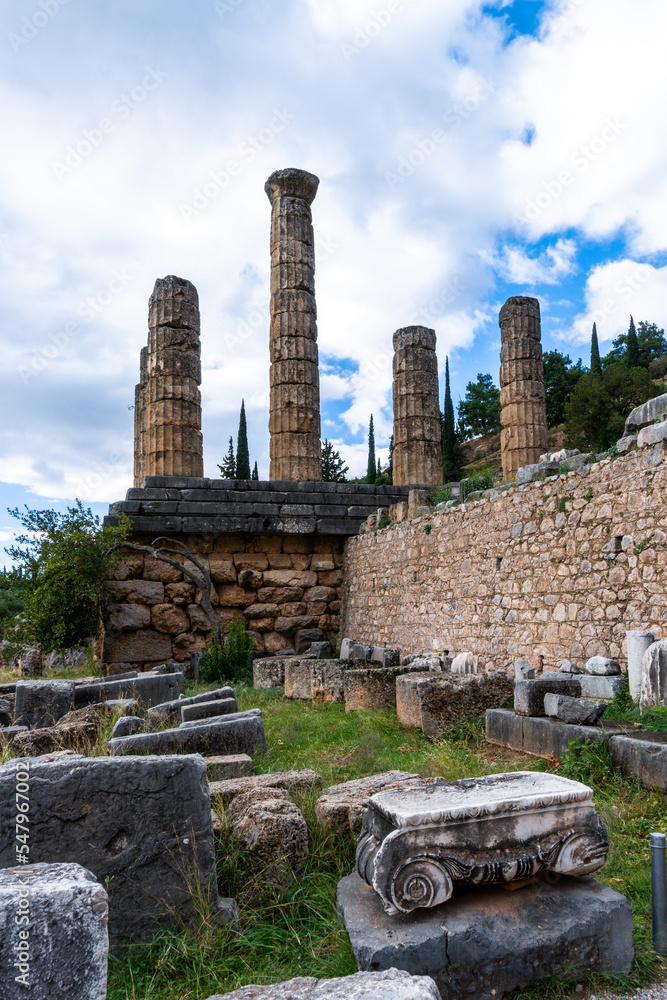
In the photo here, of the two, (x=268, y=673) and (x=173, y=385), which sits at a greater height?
(x=173, y=385)

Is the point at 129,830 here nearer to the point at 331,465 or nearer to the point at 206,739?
the point at 206,739

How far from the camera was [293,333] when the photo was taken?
15.1 metres

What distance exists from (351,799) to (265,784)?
63 centimetres

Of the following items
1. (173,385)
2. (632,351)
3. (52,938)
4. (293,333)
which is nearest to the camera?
(52,938)

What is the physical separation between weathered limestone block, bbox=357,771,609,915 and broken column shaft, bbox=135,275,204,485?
38.7 feet

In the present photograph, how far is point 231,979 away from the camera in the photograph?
2.75 m

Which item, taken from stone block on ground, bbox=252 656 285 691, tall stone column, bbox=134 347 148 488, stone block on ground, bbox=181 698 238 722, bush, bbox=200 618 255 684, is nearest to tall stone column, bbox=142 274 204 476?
bush, bbox=200 618 255 684

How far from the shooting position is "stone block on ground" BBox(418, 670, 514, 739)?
263 inches

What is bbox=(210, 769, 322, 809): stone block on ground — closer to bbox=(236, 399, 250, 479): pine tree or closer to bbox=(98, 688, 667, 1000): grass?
bbox=(98, 688, 667, 1000): grass

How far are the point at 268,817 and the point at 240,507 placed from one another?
965 cm

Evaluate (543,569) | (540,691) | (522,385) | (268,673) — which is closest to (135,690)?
(268,673)

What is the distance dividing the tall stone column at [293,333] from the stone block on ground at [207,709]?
8.16 metres

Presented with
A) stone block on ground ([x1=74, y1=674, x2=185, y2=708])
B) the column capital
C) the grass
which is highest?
the column capital

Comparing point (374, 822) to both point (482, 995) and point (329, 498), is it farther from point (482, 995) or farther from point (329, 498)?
point (329, 498)
